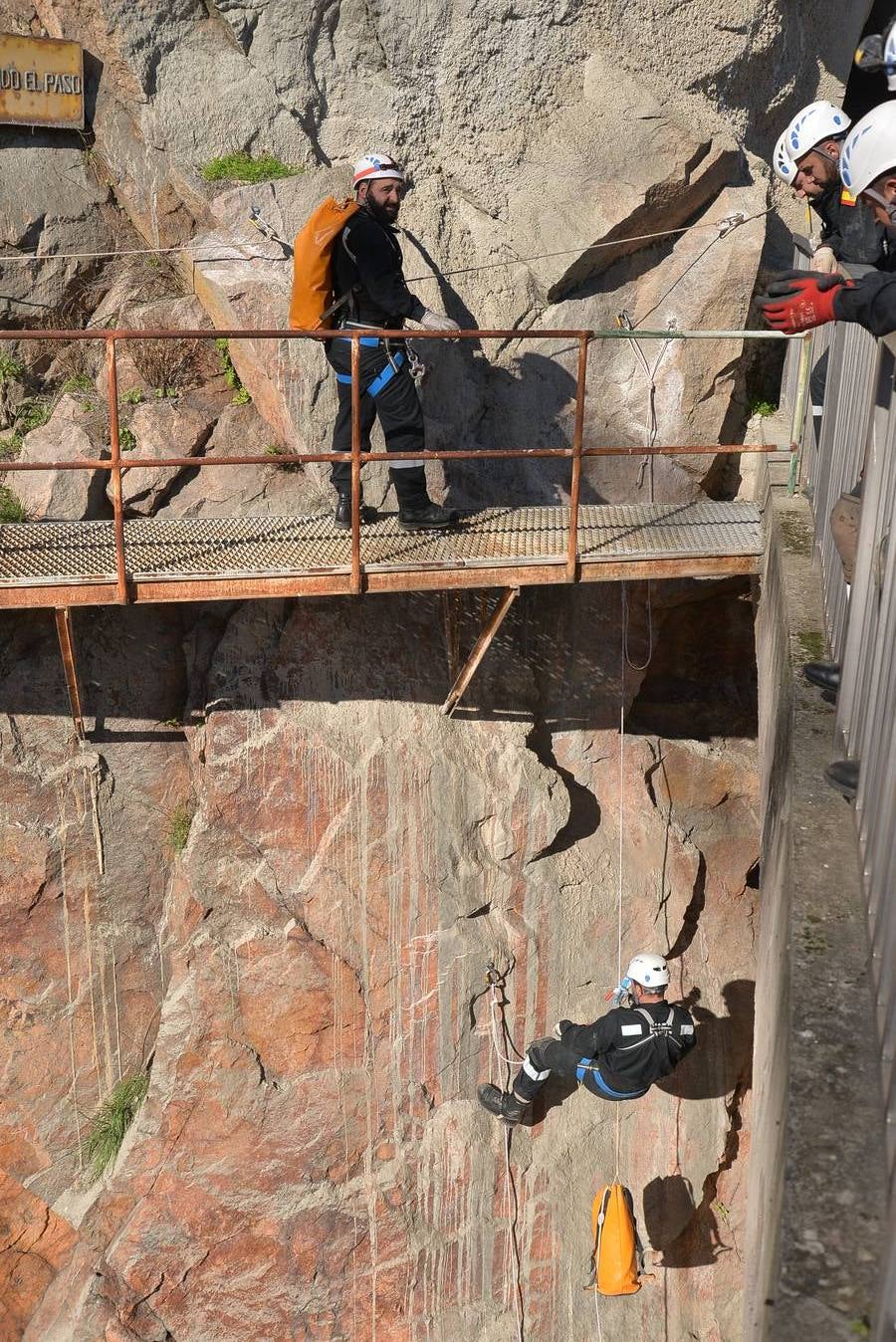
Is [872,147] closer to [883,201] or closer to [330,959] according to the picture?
[883,201]

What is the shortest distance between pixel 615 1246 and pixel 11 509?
5909 millimetres

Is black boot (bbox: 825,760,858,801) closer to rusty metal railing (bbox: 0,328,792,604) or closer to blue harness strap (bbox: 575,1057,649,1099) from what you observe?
rusty metal railing (bbox: 0,328,792,604)

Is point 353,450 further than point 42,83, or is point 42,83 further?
point 42,83

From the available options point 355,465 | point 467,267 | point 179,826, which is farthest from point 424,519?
point 179,826

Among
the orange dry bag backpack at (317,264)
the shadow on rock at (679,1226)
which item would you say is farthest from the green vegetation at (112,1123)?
the orange dry bag backpack at (317,264)

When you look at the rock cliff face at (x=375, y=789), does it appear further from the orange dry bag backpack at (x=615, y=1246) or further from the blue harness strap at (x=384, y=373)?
the blue harness strap at (x=384, y=373)

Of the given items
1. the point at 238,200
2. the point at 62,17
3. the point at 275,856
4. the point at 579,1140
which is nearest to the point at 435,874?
the point at 275,856

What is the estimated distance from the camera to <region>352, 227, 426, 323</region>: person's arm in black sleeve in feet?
20.0

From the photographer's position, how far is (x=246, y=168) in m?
8.21

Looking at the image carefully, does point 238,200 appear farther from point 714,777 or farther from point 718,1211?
point 718,1211

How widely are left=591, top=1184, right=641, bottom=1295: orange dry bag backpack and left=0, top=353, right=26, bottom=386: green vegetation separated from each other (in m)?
6.52

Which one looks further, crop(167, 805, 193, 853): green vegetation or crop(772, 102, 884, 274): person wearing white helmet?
crop(167, 805, 193, 853): green vegetation

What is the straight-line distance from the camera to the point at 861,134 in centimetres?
326

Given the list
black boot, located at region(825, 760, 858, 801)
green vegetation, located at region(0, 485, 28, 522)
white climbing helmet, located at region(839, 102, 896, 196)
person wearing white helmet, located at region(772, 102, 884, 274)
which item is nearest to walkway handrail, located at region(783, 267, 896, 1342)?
black boot, located at region(825, 760, 858, 801)
